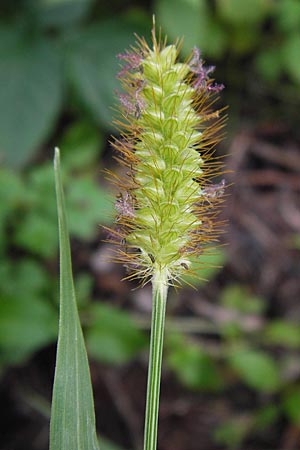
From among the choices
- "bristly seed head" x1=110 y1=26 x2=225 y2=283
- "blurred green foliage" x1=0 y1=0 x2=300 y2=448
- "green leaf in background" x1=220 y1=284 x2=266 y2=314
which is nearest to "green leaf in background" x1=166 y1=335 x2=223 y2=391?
"blurred green foliage" x1=0 y1=0 x2=300 y2=448

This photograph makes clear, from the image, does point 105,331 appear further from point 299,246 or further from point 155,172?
point 155,172

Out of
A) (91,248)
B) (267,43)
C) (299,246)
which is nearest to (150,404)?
(91,248)

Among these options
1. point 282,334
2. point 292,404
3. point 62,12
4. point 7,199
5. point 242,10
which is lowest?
point 292,404

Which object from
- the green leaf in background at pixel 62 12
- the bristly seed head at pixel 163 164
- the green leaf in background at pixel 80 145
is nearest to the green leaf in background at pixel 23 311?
the green leaf in background at pixel 80 145

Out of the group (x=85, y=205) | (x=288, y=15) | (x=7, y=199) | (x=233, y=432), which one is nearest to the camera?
(x=7, y=199)

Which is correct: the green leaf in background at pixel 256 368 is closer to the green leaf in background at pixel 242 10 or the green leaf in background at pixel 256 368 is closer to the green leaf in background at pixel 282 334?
the green leaf in background at pixel 282 334

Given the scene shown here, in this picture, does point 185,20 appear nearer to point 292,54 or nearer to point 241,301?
point 292,54

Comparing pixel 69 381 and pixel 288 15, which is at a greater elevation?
pixel 288 15

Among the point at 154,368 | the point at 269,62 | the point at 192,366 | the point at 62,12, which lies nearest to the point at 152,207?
the point at 154,368
